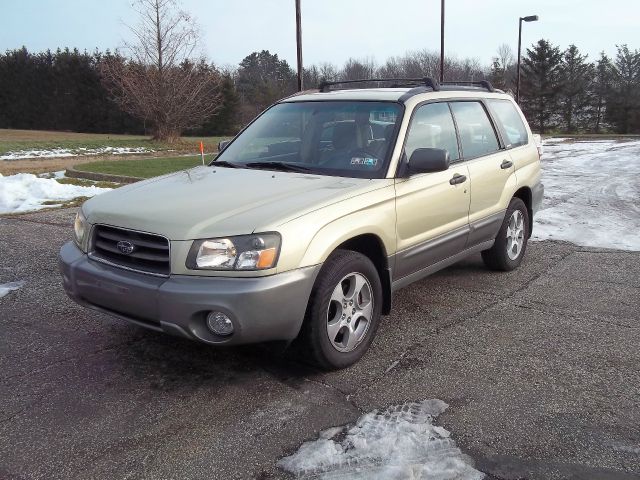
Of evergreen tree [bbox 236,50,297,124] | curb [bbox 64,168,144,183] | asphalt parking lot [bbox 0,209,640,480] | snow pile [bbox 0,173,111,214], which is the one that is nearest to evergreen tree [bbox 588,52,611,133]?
evergreen tree [bbox 236,50,297,124]

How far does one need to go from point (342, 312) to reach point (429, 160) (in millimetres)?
1191

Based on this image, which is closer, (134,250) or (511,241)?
(134,250)

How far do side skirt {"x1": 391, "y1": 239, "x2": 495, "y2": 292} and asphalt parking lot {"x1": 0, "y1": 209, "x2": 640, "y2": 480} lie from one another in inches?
15.1

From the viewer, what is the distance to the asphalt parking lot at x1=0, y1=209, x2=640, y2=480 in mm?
2850

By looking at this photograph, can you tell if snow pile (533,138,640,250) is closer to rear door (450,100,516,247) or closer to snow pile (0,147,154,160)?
rear door (450,100,516,247)

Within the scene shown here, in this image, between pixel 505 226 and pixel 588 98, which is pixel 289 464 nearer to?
pixel 505 226

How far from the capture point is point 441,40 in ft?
85.9

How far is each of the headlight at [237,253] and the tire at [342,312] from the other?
42 cm

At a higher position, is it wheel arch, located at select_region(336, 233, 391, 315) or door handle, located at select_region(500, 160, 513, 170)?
door handle, located at select_region(500, 160, 513, 170)

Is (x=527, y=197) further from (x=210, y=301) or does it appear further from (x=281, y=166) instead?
(x=210, y=301)

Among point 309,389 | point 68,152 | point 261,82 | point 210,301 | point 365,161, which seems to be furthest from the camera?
point 261,82

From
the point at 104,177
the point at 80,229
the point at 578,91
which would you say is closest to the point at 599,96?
the point at 578,91

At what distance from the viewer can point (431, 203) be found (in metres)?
4.39

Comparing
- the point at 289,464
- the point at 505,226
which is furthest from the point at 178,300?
the point at 505,226
